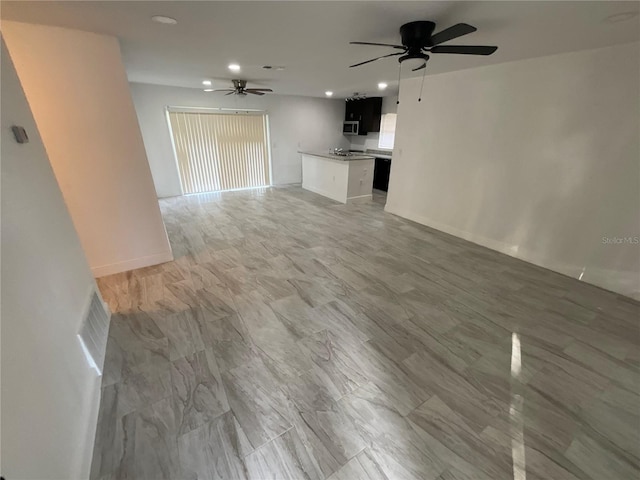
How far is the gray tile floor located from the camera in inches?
50.9

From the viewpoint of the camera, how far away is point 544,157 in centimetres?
298

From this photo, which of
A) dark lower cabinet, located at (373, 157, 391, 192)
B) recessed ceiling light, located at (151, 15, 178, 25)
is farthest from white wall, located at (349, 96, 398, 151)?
recessed ceiling light, located at (151, 15, 178, 25)

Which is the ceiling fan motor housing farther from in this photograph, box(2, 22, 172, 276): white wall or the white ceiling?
box(2, 22, 172, 276): white wall

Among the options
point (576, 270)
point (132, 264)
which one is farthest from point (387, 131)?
point (132, 264)

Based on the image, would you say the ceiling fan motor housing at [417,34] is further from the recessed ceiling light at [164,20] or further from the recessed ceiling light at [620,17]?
the recessed ceiling light at [164,20]

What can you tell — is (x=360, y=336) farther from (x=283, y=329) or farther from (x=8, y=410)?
(x=8, y=410)

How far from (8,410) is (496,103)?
468 cm

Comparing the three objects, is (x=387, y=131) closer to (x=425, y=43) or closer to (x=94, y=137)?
(x=425, y=43)

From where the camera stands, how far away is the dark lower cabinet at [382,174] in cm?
675

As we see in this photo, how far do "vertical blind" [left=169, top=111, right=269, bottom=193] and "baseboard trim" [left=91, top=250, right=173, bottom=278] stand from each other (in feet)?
12.0

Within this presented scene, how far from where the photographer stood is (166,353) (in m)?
1.87

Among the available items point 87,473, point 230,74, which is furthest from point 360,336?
point 230,74

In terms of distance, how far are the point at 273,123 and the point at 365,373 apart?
21.7ft

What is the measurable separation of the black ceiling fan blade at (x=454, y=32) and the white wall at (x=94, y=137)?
2.80m
